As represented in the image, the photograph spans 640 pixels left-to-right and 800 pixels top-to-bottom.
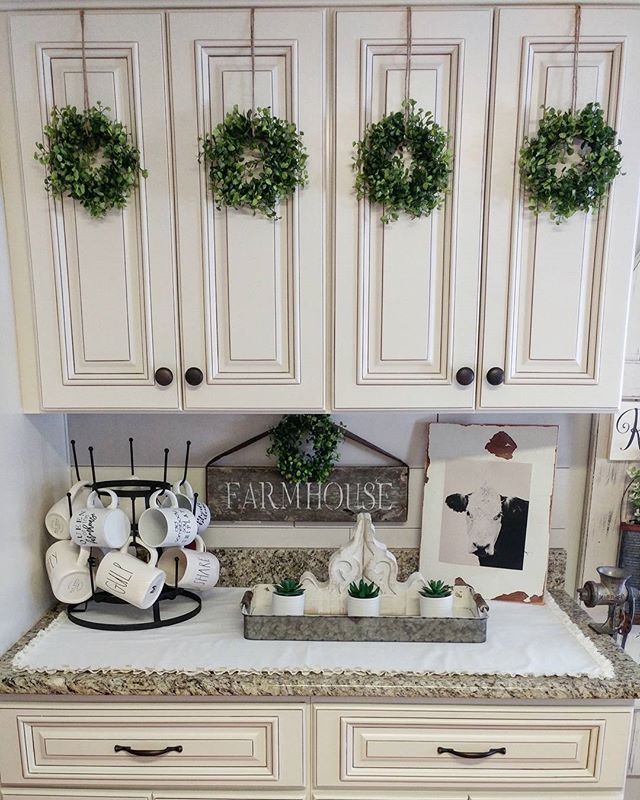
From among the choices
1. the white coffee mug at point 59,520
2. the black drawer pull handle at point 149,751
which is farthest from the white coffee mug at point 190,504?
the black drawer pull handle at point 149,751

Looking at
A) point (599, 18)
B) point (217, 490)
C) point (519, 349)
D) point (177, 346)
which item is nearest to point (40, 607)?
point (217, 490)

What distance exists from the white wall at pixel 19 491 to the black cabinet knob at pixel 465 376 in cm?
101

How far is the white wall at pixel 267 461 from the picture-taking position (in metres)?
1.59

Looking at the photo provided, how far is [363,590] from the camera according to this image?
1354 mm

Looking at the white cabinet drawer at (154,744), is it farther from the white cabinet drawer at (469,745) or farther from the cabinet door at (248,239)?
the cabinet door at (248,239)

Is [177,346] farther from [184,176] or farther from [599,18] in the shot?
[599,18]

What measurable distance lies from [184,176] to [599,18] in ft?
3.04

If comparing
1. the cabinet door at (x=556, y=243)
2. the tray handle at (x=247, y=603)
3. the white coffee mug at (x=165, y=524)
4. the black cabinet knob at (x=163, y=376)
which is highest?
the cabinet door at (x=556, y=243)

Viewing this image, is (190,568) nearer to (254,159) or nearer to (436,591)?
(436,591)

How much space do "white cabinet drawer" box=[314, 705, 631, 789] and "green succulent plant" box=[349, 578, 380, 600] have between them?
240 mm

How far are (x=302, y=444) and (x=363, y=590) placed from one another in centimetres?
42

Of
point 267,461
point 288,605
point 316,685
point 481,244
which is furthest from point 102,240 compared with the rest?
point 316,685

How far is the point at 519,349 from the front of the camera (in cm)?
127

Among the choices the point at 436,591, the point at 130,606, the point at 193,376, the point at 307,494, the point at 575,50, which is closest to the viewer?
the point at 575,50
